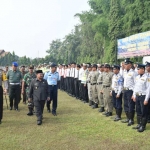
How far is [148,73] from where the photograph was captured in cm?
625

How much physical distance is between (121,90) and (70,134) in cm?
228

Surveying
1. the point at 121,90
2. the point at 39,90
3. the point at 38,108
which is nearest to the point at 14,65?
the point at 39,90

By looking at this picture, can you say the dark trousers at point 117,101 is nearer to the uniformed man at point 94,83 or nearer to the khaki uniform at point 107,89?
the khaki uniform at point 107,89

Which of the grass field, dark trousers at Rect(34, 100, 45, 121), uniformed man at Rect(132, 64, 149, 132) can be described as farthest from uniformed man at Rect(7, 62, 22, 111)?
uniformed man at Rect(132, 64, 149, 132)

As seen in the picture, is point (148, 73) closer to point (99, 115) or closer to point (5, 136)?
point (99, 115)

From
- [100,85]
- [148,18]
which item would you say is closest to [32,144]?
[100,85]

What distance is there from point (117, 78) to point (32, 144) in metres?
3.43

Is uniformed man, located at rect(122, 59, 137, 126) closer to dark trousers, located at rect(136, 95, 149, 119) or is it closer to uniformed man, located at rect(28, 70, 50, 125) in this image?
dark trousers, located at rect(136, 95, 149, 119)

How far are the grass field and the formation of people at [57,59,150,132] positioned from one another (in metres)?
0.40

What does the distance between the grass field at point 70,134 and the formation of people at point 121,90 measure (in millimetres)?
404

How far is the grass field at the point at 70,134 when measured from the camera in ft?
17.1

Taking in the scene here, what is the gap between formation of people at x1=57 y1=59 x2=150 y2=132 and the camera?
20.6ft

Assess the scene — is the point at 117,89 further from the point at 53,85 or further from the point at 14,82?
the point at 14,82

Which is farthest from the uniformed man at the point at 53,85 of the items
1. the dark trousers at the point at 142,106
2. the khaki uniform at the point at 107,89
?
the dark trousers at the point at 142,106
